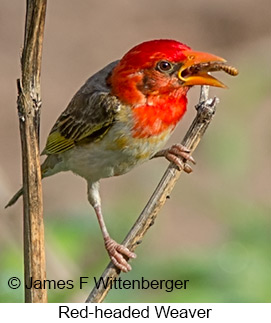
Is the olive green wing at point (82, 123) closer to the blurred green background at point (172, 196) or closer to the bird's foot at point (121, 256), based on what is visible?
the blurred green background at point (172, 196)

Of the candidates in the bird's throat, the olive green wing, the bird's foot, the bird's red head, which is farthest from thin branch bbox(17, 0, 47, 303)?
the olive green wing

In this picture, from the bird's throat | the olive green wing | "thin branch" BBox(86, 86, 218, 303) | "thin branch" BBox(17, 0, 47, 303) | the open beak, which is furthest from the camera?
the olive green wing

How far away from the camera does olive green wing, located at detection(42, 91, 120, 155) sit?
10.7 feet

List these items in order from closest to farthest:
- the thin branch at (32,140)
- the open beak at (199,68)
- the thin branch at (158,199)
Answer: the thin branch at (32,140), the thin branch at (158,199), the open beak at (199,68)

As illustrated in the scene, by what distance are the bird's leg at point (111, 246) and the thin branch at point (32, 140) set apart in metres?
0.40

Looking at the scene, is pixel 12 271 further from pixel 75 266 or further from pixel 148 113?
pixel 148 113

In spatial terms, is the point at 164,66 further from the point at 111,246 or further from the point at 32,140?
the point at 32,140

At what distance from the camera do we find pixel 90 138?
336 cm

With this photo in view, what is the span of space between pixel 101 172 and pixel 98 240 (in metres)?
0.23

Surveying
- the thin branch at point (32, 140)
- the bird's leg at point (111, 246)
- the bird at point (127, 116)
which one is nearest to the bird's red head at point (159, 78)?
the bird at point (127, 116)

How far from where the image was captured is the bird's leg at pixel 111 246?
269 cm

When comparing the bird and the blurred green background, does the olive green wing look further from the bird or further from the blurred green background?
the blurred green background

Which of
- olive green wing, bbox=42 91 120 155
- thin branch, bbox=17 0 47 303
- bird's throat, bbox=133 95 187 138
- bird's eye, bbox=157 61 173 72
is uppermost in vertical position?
olive green wing, bbox=42 91 120 155

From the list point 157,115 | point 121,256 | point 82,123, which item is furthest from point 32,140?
point 82,123
